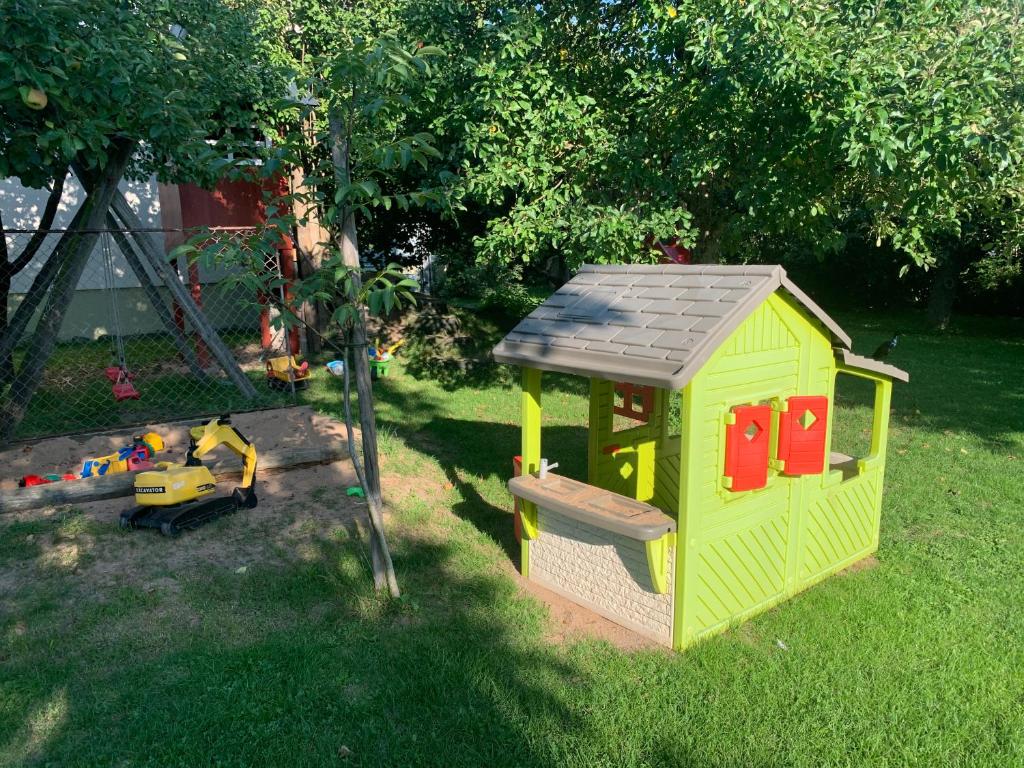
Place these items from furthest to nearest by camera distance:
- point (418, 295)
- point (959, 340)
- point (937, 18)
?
point (959, 340) < point (418, 295) < point (937, 18)

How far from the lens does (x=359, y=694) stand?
414cm

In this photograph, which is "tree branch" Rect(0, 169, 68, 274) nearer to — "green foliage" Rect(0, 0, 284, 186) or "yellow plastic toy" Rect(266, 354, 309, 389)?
"green foliage" Rect(0, 0, 284, 186)

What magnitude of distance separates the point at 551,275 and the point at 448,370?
16.0 feet

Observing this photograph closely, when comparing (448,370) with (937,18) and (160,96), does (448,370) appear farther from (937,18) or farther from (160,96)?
(937,18)

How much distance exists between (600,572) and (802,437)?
1622 millimetres

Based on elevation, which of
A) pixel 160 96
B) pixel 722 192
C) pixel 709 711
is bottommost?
pixel 709 711

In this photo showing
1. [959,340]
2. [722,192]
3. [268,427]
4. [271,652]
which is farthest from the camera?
[959,340]

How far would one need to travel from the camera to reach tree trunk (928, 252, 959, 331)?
20.4 metres

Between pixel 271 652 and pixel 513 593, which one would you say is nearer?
pixel 271 652

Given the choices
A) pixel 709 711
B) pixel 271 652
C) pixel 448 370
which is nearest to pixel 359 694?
pixel 271 652

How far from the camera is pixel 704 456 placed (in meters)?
4.60

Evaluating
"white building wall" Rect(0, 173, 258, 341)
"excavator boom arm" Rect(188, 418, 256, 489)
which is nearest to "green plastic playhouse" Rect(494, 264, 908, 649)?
"excavator boom arm" Rect(188, 418, 256, 489)

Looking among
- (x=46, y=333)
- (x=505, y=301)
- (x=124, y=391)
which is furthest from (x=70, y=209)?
(x=505, y=301)

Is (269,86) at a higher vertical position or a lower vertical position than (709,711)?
higher
